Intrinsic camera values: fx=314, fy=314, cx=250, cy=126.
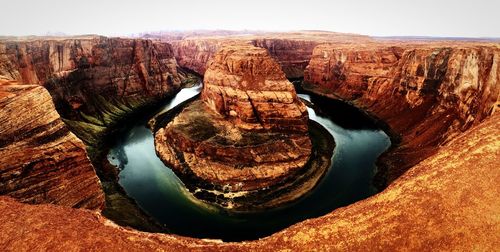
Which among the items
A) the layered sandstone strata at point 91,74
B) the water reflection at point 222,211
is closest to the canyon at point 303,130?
the layered sandstone strata at point 91,74

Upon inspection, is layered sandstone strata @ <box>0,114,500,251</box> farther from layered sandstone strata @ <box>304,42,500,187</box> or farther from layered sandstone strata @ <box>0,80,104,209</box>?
layered sandstone strata @ <box>304,42,500,187</box>

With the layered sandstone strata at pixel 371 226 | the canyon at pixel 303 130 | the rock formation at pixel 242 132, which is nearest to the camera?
the layered sandstone strata at pixel 371 226

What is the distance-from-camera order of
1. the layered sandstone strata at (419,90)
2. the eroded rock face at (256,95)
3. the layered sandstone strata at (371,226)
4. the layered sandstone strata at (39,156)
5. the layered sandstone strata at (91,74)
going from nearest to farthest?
1. the layered sandstone strata at (371,226)
2. the layered sandstone strata at (39,156)
3. the layered sandstone strata at (419,90)
4. the eroded rock face at (256,95)
5. the layered sandstone strata at (91,74)

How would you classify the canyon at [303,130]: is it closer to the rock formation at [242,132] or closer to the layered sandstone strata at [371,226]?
the layered sandstone strata at [371,226]

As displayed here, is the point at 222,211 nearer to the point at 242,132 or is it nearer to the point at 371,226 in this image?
the point at 242,132

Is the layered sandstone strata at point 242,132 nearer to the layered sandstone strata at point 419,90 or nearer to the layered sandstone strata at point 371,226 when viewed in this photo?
the layered sandstone strata at point 419,90

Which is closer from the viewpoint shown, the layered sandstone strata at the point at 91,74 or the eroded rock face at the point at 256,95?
the eroded rock face at the point at 256,95

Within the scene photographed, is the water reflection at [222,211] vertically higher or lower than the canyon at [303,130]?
lower
